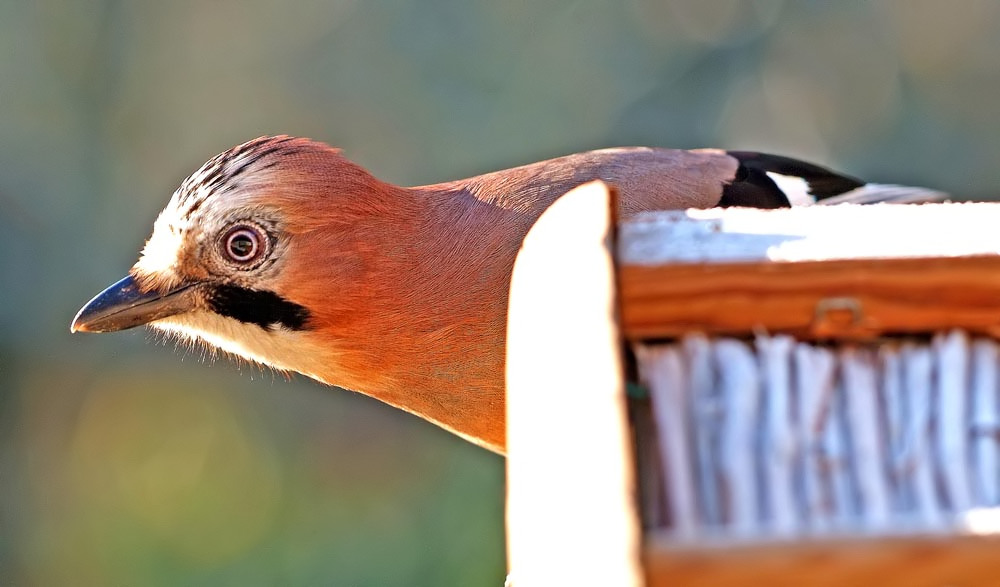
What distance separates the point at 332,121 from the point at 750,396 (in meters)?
4.20

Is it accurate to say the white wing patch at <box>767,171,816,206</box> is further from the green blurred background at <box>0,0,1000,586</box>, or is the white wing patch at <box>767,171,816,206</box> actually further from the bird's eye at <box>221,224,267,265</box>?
the green blurred background at <box>0,0,1000,586</box>

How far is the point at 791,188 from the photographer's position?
282 cm

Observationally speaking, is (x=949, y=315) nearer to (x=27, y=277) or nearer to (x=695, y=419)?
(x=695, y=419)

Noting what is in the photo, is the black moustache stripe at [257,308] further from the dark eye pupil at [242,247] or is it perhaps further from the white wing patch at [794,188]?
the white wing patch at [794,188]

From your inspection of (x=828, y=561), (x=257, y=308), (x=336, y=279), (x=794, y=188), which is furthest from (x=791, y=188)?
(x=828, y=561)

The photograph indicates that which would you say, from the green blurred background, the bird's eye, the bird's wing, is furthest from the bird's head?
the green blurred background

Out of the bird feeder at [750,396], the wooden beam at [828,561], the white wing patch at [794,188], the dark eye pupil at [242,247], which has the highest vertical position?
the white wing patch at [794,188]

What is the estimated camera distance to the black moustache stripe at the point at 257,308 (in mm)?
2037

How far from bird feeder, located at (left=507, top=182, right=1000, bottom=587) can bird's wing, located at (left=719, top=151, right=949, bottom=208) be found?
1.65 metres

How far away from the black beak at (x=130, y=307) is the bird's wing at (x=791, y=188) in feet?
3.65

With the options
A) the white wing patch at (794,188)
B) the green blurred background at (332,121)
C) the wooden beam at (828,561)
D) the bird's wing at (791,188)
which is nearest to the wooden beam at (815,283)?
the wooden beam at (828,561)

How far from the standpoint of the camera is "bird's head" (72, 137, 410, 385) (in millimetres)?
1997

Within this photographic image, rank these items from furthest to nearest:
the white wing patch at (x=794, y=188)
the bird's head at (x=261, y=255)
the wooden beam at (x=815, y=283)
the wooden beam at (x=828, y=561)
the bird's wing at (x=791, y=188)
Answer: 1. the white wing patch at (x=794, y=188)
2. the bird's wing at (x=791, y=188)
3. the bird's head at (x=261, y=255)
4. the wooden beam at (x=815, y=283)
5. the wooden beam at (x=828, y=561)

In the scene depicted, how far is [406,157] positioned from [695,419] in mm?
4075
